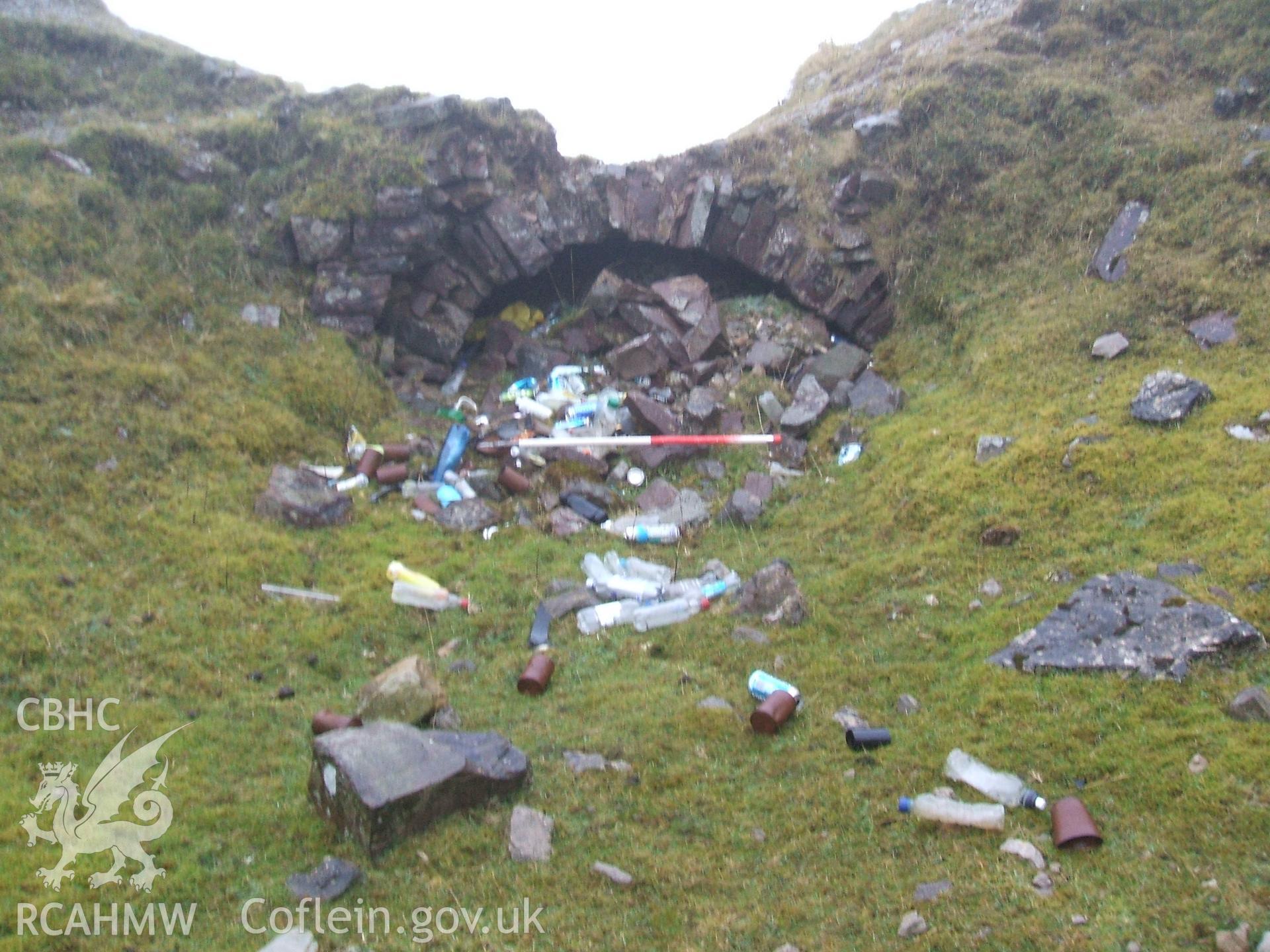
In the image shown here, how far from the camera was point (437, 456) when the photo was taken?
897 cm

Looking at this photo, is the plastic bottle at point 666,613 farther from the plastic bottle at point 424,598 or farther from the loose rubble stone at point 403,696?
the loose rubble stone at point 403,696

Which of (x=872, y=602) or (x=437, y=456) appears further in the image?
(x=437, y=456)

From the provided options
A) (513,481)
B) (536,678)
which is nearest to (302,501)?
(513,481)

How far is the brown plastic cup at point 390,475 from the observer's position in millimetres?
8320

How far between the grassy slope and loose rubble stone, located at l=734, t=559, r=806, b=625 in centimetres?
15

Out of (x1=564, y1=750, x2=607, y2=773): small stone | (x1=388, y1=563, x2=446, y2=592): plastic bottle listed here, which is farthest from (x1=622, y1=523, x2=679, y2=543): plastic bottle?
(x1=564, y1=750, x2=607, y2=773): small stone

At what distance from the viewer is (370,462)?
27.6 ft

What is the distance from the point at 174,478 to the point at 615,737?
475cm

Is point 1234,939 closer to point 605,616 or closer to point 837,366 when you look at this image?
point 605,616

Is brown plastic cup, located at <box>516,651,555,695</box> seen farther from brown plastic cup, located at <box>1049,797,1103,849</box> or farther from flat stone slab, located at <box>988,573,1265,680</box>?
brown plastic cup, located at <box>1049,797,1103,849</box>

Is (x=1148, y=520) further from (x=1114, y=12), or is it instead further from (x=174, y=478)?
(x=1114, y=12)

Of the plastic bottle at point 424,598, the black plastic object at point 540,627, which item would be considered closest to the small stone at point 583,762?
the black plastic object at point 540,627

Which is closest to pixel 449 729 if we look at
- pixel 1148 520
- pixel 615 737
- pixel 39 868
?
pixel 615 737

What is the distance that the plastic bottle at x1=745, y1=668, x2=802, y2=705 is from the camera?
510 cm
